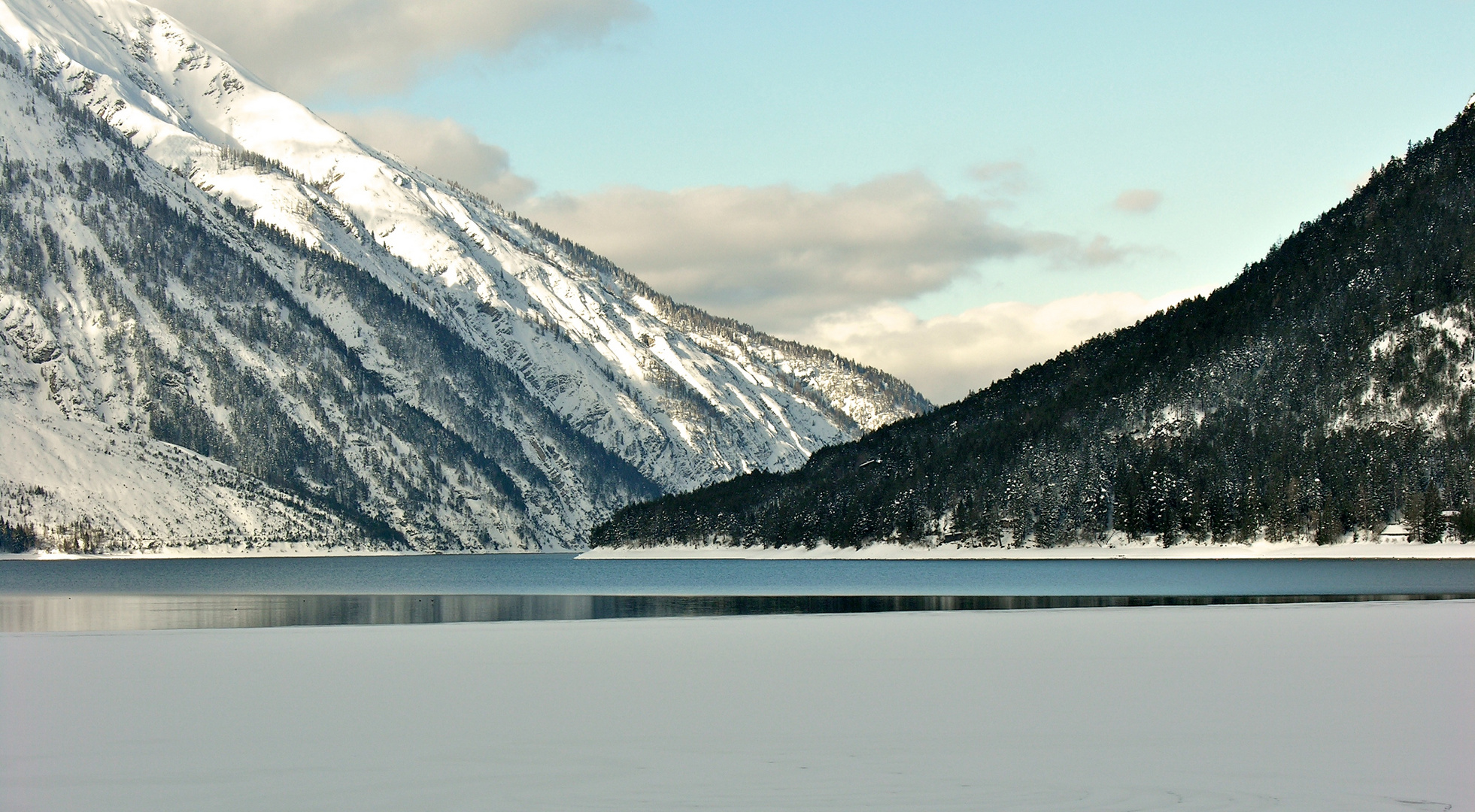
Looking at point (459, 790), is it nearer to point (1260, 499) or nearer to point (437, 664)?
point (437, 664)

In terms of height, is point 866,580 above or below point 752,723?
below

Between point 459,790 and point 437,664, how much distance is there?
19.0 meters

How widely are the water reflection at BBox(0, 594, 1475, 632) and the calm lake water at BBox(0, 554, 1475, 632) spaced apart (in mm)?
143

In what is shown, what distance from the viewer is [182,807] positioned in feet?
55.5

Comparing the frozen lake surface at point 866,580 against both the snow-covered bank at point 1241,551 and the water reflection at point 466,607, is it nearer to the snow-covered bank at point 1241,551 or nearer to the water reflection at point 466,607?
the snow-covered bank at point 1241,551

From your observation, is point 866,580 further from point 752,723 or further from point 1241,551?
point 752,723

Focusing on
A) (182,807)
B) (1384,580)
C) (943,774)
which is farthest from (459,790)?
(1384,580)

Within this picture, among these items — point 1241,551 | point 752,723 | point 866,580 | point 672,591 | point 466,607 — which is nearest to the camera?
point 752,723

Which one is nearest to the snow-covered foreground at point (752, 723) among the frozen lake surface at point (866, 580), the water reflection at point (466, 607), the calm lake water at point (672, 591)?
the water reflection at point (466, 607)

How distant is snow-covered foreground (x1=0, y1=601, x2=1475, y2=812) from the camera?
17734 millimetres

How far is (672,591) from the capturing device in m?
97.9

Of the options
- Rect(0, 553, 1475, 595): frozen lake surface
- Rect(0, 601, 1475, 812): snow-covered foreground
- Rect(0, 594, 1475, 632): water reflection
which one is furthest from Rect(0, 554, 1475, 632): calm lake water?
Rect(0, 601, 1475, 812): snow-covered foreground

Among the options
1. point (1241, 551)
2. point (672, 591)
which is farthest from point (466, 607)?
point (1241, 551)

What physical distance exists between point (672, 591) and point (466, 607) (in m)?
26.1
